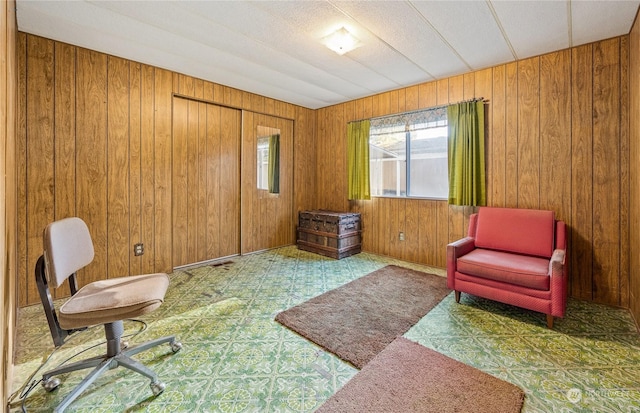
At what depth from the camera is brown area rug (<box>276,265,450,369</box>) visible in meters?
2.08

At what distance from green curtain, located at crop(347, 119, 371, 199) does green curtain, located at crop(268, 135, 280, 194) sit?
119 centimetres

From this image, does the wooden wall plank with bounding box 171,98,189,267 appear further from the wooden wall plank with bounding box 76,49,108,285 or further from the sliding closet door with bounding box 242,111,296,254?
the sliding closet door with bounding box 242,111,296,254

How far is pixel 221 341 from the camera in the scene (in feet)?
6.91

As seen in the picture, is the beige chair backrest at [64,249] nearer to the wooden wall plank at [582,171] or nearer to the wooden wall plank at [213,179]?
the wooden wall plank at [213,179]

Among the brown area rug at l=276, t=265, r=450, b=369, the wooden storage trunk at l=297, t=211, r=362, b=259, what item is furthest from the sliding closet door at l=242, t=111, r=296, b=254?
the brown area rug at l=276, t=265, r=450, b=369

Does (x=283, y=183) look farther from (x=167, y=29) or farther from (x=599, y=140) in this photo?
(x=599, y=140)

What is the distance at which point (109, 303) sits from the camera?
1.55 meters

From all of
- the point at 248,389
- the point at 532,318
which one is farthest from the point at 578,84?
the point at 248,389

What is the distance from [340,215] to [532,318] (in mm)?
2602

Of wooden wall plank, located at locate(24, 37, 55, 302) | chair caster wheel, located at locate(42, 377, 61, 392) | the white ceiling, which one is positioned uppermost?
the white ceiling

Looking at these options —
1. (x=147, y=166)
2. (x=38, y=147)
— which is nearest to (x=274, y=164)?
(x=147, y=166)

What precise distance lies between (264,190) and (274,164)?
0.47m

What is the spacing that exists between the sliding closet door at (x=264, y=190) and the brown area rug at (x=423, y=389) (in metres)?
3.18

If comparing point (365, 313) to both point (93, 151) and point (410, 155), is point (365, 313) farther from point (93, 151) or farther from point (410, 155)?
point (93, 151)
